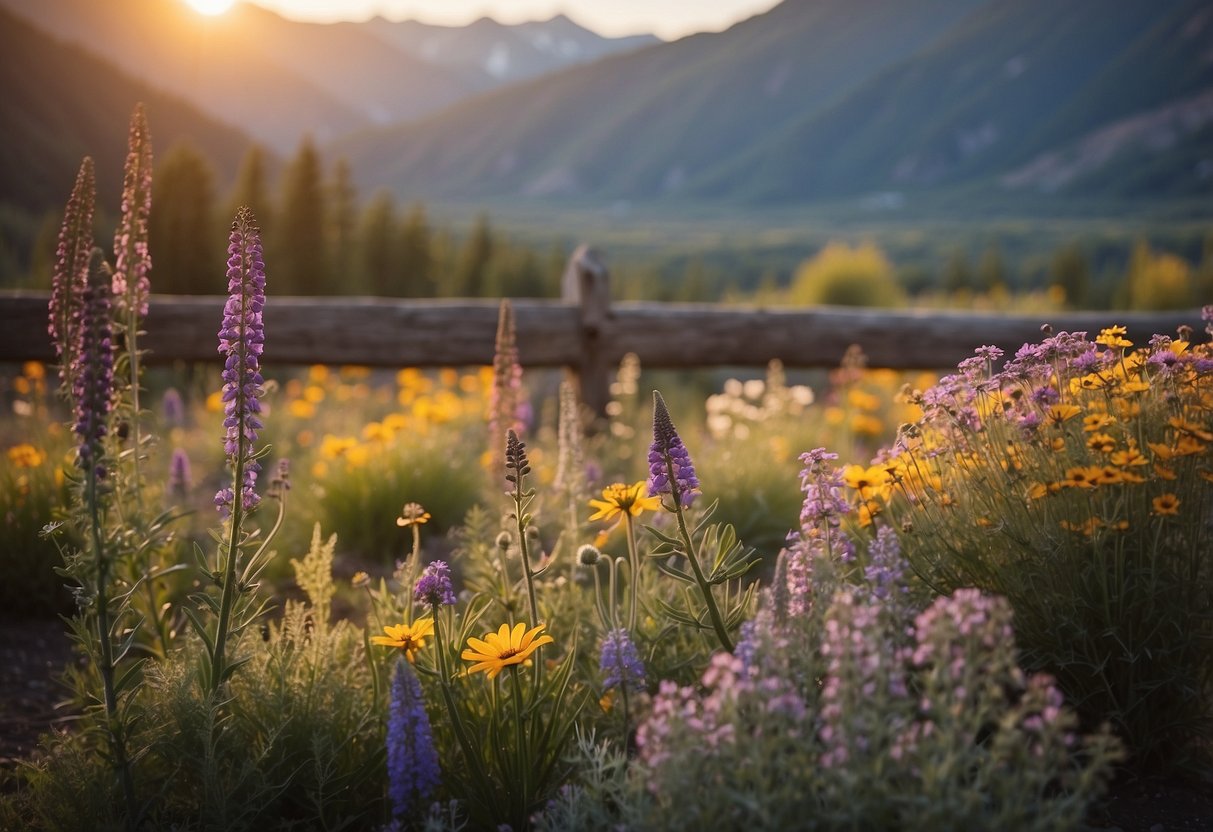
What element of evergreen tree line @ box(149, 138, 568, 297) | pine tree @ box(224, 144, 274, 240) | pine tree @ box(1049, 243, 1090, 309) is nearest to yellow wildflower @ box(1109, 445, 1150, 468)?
evergreen tree line @ box(149, 138, 568, 297)

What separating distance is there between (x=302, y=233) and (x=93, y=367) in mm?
11106

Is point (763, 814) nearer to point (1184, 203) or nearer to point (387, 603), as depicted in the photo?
point (387, 603)

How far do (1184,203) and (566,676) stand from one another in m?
129

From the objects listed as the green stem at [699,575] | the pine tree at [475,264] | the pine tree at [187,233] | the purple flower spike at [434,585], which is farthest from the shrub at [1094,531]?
the pine tree at [475,264]

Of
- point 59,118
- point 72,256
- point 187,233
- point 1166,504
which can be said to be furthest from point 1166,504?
point 59,118

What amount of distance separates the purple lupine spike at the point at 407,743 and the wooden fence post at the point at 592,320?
4.26 metres

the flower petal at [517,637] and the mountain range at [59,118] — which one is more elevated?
the mountain range at [59,118]

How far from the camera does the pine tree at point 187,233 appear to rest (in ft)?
36.6

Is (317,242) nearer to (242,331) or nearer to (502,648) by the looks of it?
(242,331)

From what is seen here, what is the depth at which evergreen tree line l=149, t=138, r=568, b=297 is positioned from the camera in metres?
11.2

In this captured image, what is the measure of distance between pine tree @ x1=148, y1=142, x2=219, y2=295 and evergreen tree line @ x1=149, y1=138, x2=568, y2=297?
0.04 feet

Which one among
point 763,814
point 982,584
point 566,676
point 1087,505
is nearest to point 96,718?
point 566,676

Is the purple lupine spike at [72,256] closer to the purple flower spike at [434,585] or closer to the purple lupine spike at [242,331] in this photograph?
the purple lupine spike at [242,331]

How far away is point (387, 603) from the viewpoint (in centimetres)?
230
